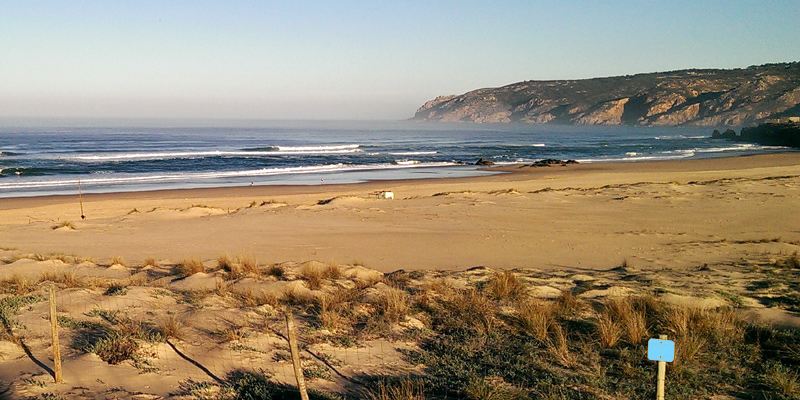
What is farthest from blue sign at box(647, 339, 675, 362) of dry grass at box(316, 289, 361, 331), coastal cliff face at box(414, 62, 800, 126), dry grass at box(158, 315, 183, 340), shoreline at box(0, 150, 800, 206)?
coastal cliff face at box(414, 62, 800, 126)

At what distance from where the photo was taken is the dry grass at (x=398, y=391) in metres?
4.73

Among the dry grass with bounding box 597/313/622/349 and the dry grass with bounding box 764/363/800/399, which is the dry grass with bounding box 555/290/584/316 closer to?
the dry grass with bounding box 597/313/622/349

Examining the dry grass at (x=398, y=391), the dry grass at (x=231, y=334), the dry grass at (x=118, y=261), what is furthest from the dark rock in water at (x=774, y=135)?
the dry grass at (x=398, y=391)

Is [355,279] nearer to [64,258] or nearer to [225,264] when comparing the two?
[225,264]

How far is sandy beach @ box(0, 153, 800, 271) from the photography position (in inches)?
473

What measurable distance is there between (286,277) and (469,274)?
299 centimetres

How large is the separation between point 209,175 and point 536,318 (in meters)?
30.8

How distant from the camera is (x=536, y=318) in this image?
21.9 feet

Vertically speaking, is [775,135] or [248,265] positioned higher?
[775,135]

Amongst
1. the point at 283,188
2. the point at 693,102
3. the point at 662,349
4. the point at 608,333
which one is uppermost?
the point at 693,102

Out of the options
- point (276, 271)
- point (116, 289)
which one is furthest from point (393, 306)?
point (116, 289)

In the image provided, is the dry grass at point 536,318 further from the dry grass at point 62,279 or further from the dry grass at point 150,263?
the dry grass at point 150,263

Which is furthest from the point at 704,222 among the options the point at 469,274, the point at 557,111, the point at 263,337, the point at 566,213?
the point at 557,111

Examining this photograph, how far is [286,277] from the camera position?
377 inches
